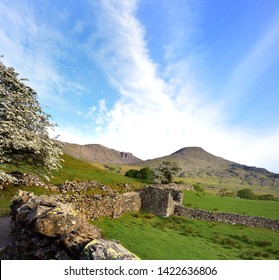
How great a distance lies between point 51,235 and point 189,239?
17.7 meters

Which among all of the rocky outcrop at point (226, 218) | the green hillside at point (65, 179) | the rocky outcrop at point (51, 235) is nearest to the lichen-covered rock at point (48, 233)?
the rocky outcrop at point (51, 235)

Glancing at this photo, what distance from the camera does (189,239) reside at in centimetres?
2541

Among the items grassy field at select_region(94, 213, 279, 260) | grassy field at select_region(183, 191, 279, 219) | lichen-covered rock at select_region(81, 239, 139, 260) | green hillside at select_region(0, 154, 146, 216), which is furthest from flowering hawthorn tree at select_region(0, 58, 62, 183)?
grassy field at select_region(183, 191, 279, 219)

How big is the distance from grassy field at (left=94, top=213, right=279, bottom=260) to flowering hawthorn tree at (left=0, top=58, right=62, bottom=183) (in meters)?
8.37

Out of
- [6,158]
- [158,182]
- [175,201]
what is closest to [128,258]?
[6,158]

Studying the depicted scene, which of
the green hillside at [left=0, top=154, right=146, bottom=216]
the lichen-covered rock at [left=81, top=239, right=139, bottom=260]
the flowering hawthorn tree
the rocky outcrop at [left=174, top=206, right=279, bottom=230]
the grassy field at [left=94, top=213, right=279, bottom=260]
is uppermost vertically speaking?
the flowering hawthorn tree

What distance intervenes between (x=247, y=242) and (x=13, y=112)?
25519mm

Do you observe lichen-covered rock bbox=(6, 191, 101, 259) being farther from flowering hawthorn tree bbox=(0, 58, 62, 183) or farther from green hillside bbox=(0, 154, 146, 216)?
green hillside bbox=(0, 154, 146, 216)

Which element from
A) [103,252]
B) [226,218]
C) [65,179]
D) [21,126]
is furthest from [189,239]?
[65,179]

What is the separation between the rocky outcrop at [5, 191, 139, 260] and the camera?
8952 millimetres

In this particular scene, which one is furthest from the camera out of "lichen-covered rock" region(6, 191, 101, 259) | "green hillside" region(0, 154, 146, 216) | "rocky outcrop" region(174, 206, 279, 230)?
"rocky outcrop" region(174, 206, 279, 230)
